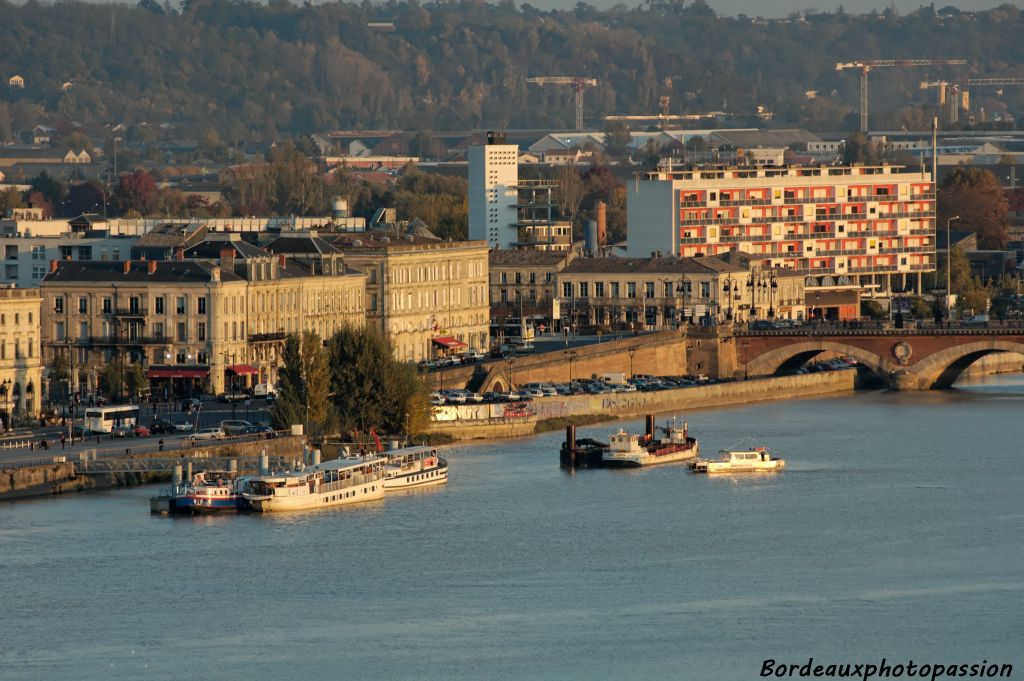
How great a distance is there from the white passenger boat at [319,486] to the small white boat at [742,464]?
5601 millimetres

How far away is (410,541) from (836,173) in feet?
143

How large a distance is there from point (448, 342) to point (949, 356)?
1030 cm

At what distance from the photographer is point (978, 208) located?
10075 centimetres

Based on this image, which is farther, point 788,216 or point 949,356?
point 788,216

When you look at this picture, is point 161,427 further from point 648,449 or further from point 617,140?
point 617,140

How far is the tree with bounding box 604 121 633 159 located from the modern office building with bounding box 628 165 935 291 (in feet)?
233

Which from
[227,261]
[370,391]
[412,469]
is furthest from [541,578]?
[227,261]

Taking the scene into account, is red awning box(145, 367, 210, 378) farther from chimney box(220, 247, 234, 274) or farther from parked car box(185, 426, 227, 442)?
parked car box(185, 426, 227, 442)

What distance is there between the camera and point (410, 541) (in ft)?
135

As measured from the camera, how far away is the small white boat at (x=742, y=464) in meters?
48.7

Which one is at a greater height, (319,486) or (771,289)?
(771,289)

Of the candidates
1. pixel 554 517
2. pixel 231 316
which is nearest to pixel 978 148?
pixel 231 316

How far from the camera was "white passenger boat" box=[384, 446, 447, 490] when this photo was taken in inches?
1834

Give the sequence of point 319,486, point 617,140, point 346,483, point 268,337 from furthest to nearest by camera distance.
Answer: point 617,140
point 268,337
point 346,483
point 319,486
